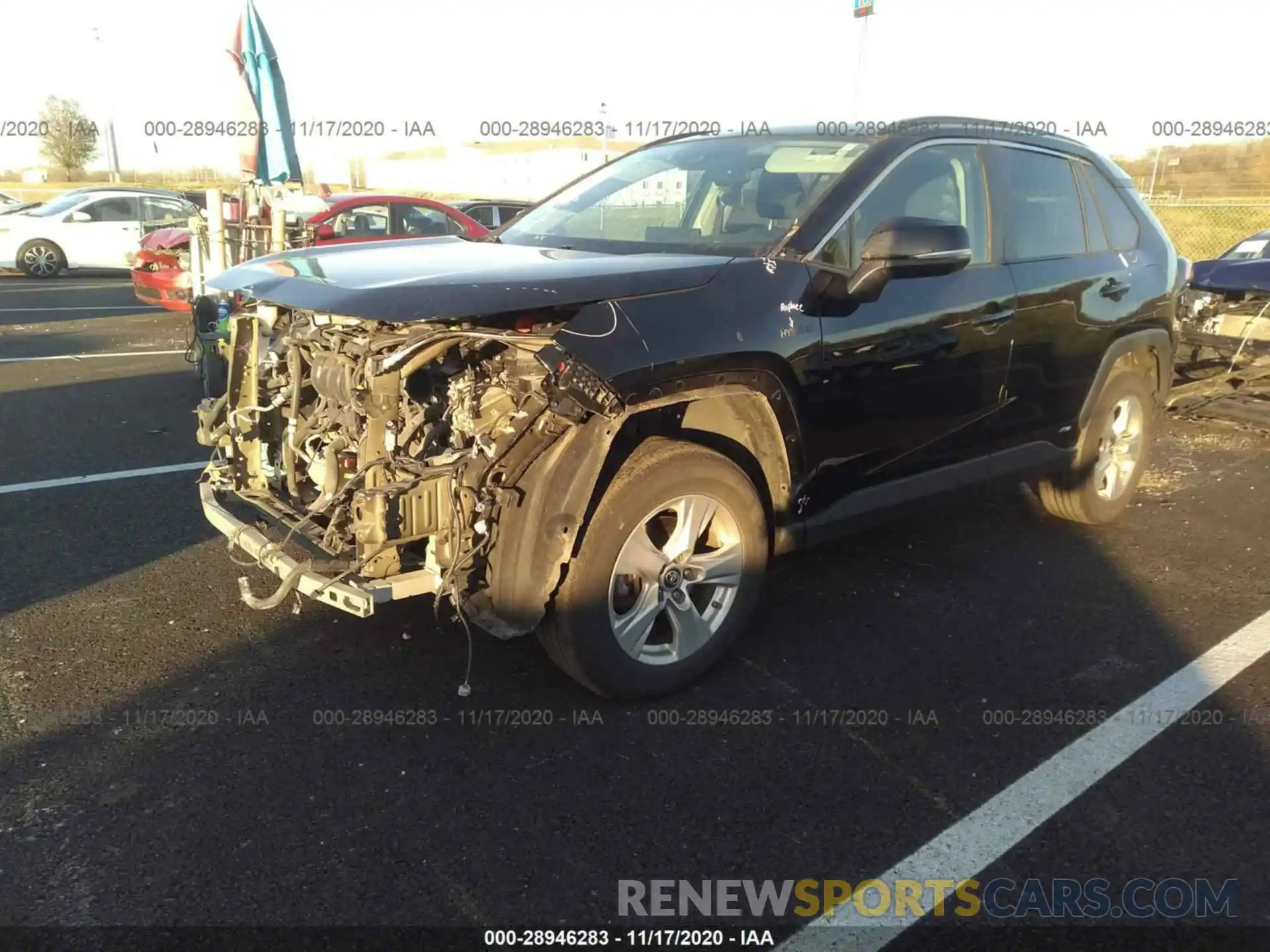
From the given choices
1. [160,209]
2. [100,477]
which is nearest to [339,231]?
[100,477]

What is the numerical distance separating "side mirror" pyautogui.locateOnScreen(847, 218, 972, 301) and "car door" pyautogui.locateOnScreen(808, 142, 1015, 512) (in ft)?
→ 0.22

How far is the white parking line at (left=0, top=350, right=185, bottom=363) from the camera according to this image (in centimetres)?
919

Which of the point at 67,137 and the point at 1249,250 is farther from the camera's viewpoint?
the point at 67,137

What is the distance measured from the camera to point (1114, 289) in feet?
15.9

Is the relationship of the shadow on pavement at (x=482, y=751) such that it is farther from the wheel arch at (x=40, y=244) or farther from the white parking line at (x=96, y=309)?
the wheel arch at (x=40, y=244)

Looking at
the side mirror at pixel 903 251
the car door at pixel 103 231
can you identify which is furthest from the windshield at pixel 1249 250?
the car door at pixel 103 231

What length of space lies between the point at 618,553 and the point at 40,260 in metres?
17.2

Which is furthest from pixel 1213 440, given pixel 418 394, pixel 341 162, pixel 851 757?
pixel 341 162

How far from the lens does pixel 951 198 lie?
4160 millimetres

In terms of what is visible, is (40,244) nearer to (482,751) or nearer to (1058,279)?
(482,751)

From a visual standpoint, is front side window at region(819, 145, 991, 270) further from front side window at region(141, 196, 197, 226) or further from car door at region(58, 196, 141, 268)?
car door at region(58, 196, 141, 268)

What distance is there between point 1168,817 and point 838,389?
1718mm

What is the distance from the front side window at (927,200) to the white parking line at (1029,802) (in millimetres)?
1863

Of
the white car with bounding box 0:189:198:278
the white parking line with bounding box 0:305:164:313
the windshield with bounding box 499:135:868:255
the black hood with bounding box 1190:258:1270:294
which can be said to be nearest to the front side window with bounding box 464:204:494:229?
the white parking line with bounding box 0:305:164:313
